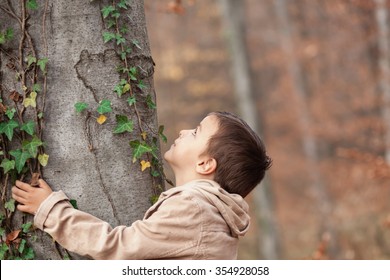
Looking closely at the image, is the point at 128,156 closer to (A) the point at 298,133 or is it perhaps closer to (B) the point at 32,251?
(B) the point at 32,251

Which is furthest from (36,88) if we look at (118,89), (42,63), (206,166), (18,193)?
(206,166)

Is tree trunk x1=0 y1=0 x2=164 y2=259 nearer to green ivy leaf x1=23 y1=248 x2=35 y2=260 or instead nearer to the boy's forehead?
green ivy leaf x1=23 y1=248 x2=35 y2=260

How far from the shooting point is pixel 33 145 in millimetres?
2775

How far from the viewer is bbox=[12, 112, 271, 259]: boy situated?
2.66m

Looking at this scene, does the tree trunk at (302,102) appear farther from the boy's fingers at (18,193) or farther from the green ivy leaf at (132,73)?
the boy's fingers at (18,193)

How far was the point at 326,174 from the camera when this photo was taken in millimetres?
16859

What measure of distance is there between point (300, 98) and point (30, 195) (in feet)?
45.7

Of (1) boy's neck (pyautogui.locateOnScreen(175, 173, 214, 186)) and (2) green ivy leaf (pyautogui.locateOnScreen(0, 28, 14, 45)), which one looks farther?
(1) boy's neck (pyautogui.locateOnScreen(175, 173, 214, 186))

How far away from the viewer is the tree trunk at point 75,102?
2811mm

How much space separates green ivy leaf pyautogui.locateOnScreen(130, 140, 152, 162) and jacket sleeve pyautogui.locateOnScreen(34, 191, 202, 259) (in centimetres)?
26

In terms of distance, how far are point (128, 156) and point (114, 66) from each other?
0.39 m

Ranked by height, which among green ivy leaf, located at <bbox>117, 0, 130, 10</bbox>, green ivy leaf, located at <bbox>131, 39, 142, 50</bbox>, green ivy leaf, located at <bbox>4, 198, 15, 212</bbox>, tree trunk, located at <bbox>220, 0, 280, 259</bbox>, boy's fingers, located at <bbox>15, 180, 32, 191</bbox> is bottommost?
green ivy leaf, located at <bbox>4, 198, 15, 212</bbox>

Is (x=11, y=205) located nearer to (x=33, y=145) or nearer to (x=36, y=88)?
(x=33, y=145)

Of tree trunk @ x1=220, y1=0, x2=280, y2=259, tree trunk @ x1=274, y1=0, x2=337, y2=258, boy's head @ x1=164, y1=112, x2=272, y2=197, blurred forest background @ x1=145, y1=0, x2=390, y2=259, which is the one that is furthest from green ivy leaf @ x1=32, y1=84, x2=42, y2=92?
tree trunk @ x1=274, y1=0, x2=337, y2=258
